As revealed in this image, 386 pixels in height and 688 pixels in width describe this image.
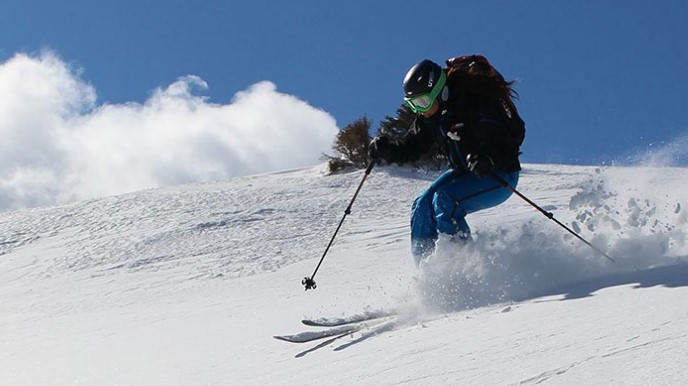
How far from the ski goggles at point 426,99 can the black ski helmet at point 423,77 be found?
Result: 0.08 ft

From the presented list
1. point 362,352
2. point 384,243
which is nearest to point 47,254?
point 384,243

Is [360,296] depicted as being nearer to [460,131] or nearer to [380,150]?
[380,150]

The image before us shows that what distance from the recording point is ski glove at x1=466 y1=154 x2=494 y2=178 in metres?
4.96

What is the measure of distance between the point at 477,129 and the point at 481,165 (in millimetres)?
313

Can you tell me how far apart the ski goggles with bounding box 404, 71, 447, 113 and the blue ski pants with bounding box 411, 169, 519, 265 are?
1.73 ft

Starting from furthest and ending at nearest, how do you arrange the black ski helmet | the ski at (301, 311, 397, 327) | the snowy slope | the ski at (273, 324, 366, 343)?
1. the black ski helmet
2. the ski at (301, 311, 397, 327)
3. the ski at (273, 324, 366, 343)
4. the snowy slope

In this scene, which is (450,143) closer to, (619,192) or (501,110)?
(501,110)

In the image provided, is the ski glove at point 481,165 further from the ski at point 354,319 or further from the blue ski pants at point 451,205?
the ski at point 354,319

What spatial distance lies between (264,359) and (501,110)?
236 centimetres

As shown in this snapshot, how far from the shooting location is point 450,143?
562 centimetres

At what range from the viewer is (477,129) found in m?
5.16

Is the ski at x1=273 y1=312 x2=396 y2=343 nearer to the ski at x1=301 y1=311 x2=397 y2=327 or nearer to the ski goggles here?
the ski at x1=301 y1=311 x2=397 y2=327

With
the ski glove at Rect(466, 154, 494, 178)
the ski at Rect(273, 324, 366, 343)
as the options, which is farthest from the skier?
the ski at Rect(273, 324, 366, 343)

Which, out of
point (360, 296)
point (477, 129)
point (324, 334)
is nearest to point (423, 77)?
point (477, 129)
